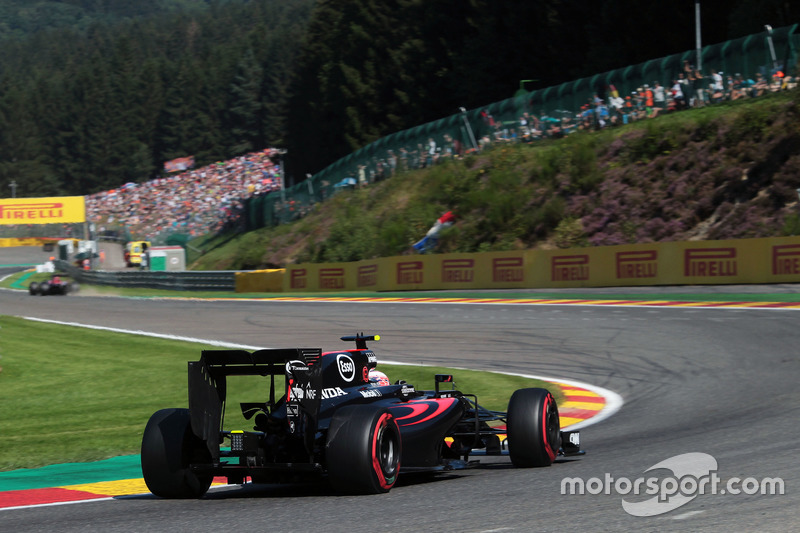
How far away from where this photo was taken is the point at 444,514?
5820 millimetres

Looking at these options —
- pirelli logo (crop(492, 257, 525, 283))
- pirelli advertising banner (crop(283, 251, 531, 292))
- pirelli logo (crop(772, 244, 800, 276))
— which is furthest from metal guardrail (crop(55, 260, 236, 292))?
pirelli logo (crop(772, 244, 800, 276))

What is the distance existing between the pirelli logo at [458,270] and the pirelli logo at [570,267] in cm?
314

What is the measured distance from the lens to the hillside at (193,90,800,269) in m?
29.8

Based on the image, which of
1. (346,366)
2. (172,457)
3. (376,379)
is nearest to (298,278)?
(376,379)

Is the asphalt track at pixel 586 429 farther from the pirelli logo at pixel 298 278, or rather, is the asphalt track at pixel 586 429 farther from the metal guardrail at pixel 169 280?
the metal guardrail at pixel 169 280

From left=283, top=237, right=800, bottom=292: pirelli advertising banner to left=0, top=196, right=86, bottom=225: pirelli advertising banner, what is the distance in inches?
1620

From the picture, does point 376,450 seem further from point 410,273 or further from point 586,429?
point 410,273

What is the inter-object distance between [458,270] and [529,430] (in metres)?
23.5

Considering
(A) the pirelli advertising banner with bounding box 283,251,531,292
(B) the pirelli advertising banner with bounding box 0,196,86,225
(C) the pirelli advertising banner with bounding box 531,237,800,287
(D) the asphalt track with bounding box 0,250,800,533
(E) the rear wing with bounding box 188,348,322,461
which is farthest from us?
(B) the pirelli advertising banner with bounding box 0,196,86,225

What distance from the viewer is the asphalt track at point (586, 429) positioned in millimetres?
5703

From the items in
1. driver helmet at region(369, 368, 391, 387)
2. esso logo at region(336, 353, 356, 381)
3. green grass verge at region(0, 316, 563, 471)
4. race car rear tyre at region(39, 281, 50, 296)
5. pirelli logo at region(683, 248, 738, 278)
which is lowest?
green grass verge at region(0, 316, 563, 471)

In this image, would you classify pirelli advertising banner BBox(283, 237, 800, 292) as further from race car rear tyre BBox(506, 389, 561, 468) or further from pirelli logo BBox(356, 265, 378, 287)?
race car rear tyre BBox(506, 389, 561, 468)

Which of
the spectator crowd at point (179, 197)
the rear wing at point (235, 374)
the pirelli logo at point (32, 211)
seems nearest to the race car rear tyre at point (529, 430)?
the rear wing at point (235, 374)

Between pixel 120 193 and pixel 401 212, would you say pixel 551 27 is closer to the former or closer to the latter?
pixel 401 212
